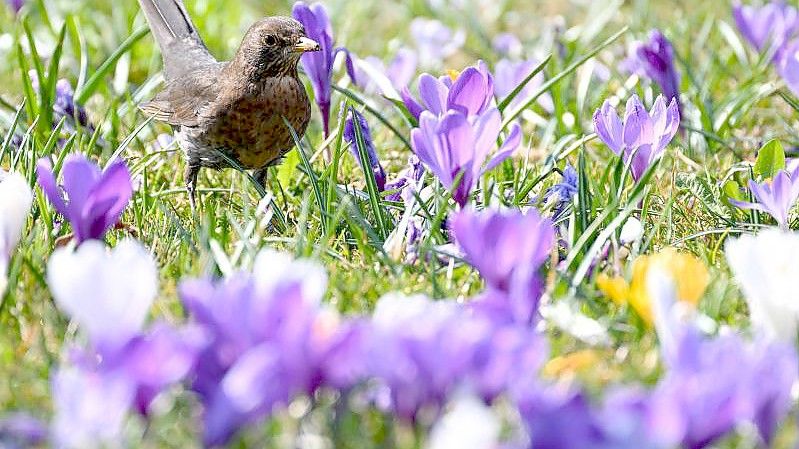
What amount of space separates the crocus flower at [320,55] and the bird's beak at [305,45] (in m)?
0.01

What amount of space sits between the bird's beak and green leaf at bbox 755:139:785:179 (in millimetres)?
995

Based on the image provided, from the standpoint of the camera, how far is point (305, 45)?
2.87 metres

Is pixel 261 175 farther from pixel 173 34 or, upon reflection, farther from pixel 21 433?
pixel 21 433

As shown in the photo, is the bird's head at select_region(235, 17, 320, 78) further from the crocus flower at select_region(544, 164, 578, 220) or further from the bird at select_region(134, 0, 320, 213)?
the crocus flower at select_region(544, 164, 578, 220)

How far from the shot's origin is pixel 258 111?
10.00 feet

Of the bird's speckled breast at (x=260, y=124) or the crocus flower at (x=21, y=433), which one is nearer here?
the crocus flower at (x=21, y=433)

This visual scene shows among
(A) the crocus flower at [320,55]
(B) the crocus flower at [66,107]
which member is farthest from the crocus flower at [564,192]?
(B) the crocus flower at [66,107]

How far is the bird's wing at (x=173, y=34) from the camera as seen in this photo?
354cm

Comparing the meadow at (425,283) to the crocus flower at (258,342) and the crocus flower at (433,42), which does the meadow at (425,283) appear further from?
the crocus flower at (433,42)

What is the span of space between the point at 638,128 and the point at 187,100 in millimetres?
1309

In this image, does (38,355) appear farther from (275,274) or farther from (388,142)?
(388,142)

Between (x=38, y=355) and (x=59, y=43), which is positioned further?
(x=59, y=43)

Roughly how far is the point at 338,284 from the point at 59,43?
1.36 m

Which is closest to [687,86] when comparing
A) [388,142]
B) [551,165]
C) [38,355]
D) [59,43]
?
[388,142]
